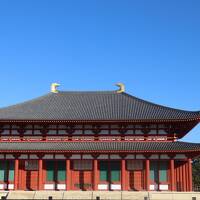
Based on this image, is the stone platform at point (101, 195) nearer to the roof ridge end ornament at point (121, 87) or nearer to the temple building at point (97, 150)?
the temple building at point (97, 150)

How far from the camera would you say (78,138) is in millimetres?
40969

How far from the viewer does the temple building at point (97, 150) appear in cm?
3853

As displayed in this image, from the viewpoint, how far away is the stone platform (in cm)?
3603

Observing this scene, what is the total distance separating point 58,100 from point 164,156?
15.1m

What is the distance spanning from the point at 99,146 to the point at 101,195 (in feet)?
17.2

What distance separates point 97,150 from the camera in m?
38.0

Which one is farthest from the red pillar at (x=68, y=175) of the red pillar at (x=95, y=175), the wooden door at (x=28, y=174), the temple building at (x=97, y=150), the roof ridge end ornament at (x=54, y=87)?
the roof ridge end ornament at (x=54, y=87)

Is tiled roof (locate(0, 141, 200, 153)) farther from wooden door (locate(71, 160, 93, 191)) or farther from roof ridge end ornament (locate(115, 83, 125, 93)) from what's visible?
roof ridge end ornament (locate(115, 83, 125, 93))

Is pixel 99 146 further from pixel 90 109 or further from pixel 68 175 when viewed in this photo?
pixel 90 109

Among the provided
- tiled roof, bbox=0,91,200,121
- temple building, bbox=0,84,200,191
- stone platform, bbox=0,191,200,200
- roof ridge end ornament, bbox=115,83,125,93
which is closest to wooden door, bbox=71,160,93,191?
temple building, bbox=0,84,200,191

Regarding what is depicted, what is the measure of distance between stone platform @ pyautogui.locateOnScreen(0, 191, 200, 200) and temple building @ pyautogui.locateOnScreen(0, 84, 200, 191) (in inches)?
49.4

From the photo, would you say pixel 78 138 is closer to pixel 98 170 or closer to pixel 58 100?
pixel 98 170

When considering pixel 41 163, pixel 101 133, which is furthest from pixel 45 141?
pixel 101 133

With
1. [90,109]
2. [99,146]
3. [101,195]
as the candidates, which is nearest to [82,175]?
[99,146]
